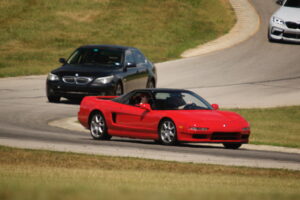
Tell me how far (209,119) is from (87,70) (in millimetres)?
7600

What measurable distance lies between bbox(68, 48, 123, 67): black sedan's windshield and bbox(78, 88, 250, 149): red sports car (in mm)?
5847

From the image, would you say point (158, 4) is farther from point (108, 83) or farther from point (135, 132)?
point (135, 132)

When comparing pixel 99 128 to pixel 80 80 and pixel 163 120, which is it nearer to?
pixel 163 120

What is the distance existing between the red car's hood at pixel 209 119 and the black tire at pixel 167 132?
20 cm

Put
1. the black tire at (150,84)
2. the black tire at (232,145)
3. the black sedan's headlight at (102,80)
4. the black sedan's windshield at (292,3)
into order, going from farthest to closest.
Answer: the black sedan's windshield at (292,3)
the black tire at (150,84)
the black sedan's headlight at (102,80)
the black tire at (232,145)

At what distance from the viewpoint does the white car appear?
33969mm

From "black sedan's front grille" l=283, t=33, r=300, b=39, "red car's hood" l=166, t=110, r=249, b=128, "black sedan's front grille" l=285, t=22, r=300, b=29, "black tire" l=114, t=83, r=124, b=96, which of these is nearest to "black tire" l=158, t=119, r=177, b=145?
"red car's hood" l=166, t=110, r=249, b=128

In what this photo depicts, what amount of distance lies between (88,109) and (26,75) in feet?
47.8

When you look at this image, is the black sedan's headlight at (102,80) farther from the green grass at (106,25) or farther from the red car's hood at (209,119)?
the green grass at (106,25)

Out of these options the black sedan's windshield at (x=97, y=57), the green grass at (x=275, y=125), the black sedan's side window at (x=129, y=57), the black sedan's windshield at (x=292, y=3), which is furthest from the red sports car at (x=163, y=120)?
the black sedan's windshield at (x=292, y=3)

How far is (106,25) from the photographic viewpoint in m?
43.8

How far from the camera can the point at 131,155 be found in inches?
544

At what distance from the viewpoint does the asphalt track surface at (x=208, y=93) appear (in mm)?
14961

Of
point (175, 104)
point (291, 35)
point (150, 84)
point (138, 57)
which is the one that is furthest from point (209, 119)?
point (291, 35)
